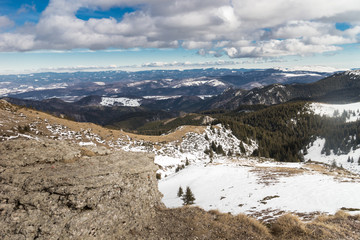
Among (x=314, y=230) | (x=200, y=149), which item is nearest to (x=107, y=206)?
(x=314, y=230)

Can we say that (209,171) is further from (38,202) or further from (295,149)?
(295,149)

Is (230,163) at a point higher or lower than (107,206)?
lower

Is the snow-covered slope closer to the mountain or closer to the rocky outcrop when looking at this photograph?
the mountain

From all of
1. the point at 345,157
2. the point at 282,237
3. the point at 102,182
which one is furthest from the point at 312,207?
the point at 345,157

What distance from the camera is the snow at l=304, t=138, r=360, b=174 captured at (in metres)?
109

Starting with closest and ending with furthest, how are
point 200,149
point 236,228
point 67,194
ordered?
point 67,194, point 236,228, point 200,149

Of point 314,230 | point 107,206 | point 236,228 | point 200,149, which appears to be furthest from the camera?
point 200,149

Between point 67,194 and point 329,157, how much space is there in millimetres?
158955

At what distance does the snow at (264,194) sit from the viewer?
21109mm

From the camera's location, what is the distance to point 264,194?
27.5 meters

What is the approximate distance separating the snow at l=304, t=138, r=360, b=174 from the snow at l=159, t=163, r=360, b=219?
321 feet

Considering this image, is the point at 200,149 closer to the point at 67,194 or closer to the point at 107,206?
the point at 107,206

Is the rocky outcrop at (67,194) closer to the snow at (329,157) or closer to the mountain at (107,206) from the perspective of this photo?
the mountain at (107,206)

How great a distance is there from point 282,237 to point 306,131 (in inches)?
8145
